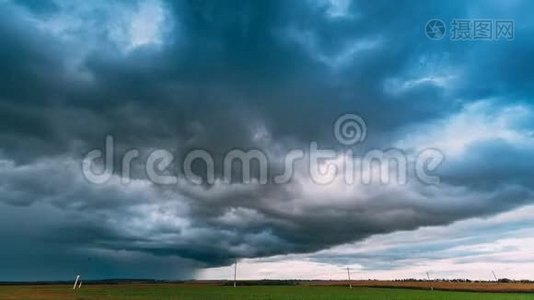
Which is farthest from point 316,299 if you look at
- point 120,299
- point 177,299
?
point 120,299

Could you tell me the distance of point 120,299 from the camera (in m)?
78.9

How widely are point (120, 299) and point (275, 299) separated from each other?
23443 mm

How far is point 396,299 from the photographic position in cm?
8381

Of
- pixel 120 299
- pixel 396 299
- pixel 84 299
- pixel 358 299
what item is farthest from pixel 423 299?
pixel 84 299

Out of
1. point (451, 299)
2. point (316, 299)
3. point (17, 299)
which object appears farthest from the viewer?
point (451, 299)

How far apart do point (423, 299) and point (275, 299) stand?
2501 centimetres

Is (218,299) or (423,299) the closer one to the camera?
(218,299)

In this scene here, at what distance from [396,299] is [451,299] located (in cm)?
1323

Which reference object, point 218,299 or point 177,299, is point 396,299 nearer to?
point 218,299

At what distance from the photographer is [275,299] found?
79.6m

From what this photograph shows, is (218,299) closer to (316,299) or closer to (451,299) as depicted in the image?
(316,299)

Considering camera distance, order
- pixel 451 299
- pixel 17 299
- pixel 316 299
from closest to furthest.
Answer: pixel 17 299 < pixel 316 299 < pixel 451 299

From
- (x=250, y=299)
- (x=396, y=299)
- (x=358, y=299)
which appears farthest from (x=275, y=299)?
(x=396, y=299)

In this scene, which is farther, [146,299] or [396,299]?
[396,299]
